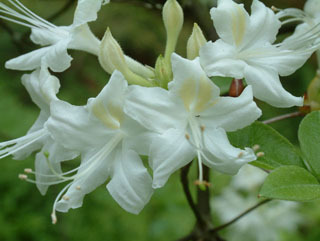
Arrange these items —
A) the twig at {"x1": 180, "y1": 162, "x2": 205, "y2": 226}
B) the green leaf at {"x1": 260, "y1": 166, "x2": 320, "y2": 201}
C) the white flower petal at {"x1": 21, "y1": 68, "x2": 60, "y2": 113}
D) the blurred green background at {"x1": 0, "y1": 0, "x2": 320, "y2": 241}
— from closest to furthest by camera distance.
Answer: the green leaf at {"x1": 260, "y1": 166, "x2": 320, "y2": 201}
the white flower petal at {"x1": 21, "y1": 68, "x2": 60, "y2": 113}
the twig at {"x1": 180, "y1": 162, "x2": 205, "y2": 226}
the blurred green background at {"x1": 0, "y1": 0, "x2": 320, "y2": 241}

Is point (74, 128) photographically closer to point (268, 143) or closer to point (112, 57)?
point (112, 57)

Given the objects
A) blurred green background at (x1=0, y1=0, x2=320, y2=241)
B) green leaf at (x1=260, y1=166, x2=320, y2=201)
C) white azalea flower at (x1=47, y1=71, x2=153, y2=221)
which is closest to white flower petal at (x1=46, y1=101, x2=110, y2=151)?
white azalea flower at (x1=47, y1=71, x2=153, y2=221)

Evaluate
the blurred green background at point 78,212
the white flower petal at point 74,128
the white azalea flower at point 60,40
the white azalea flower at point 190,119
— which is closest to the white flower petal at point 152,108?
the white azalea flower at point 190,119

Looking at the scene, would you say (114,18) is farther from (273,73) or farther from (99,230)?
(273,73)

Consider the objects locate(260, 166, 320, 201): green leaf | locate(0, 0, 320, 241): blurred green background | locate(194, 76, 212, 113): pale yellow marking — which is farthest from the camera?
locate(0, 0, 320, 241): blurred green background

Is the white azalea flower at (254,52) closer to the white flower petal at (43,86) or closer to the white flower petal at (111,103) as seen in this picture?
the white flower petal at (111,103)

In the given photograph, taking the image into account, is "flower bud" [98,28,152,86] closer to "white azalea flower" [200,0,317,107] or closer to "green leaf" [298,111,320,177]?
"white azalea flower" [200,0,317,107]
